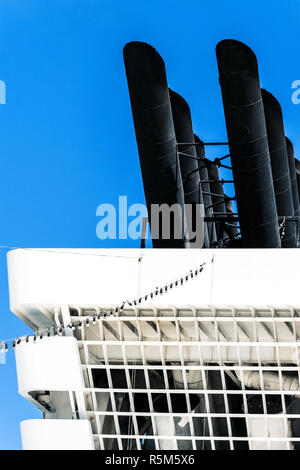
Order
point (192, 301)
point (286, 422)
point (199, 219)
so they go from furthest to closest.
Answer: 1. point (199, 219)
2. point (286, 422)
3. point (192, 301)

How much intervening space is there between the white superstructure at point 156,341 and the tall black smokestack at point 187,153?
205 inches

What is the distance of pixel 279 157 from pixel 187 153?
9.01ft

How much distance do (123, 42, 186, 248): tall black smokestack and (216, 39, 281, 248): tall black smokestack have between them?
4.61 feet

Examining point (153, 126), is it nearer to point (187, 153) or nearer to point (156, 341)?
point (156, 341)

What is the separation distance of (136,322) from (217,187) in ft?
49.4

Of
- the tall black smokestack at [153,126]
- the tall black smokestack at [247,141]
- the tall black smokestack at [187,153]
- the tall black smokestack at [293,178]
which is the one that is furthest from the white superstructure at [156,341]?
the tall black smokestack at [293,178]

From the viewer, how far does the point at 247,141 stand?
2205 centimetres

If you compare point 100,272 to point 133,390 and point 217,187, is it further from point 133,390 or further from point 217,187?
point 217,187

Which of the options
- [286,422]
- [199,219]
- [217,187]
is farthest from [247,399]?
[217,187]

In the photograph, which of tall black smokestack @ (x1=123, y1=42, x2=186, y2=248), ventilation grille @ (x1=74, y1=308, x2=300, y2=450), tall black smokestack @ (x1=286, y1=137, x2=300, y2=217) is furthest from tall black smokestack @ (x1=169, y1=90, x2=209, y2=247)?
tall black smokestack @ (x1=286, y1=137, x2=300, y2=217)

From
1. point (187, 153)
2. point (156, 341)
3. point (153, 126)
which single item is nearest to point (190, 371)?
point (156, 341)

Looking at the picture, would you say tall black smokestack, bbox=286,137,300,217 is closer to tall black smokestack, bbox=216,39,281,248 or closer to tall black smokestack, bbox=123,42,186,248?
tall black smokestack, bbox=216,39,281,248

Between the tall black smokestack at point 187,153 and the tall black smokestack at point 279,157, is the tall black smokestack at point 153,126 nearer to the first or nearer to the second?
the tall black smokestack at point 187,153

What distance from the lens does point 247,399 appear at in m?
21.6
